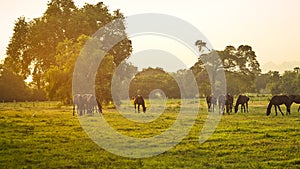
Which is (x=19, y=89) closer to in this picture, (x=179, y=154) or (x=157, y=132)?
(x=157, y=132)

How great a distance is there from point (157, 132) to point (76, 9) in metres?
54.4

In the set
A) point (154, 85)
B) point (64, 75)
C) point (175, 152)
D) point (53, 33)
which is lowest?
point (175, 152)

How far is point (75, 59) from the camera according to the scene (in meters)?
51.5

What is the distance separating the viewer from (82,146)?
1692 cm

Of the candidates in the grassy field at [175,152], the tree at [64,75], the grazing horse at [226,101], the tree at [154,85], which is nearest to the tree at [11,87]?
the tree at [154,85]

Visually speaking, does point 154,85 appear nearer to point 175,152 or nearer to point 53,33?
point 53,33

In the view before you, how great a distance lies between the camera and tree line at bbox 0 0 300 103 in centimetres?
5312

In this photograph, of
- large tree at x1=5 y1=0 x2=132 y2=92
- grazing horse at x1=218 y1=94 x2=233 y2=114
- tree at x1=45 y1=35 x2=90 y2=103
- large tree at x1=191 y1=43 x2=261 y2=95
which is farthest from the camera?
large tree at x1=191 y1=43 x2=261 y2=95

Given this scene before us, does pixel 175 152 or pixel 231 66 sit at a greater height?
pixel 231 66

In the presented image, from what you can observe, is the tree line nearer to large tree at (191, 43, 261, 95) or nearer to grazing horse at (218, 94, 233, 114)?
large tree at (191, 43, 261, 95)

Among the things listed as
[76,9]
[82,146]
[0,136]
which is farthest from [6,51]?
[82,146]

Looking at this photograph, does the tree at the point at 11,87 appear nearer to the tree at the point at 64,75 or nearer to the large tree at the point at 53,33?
the large tree at the point at 53,33

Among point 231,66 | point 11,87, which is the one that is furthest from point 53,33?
point 231,66

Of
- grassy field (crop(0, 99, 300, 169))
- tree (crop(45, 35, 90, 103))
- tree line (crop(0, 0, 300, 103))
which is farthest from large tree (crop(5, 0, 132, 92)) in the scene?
grassy field (crop(0, 99, 300, 169))
